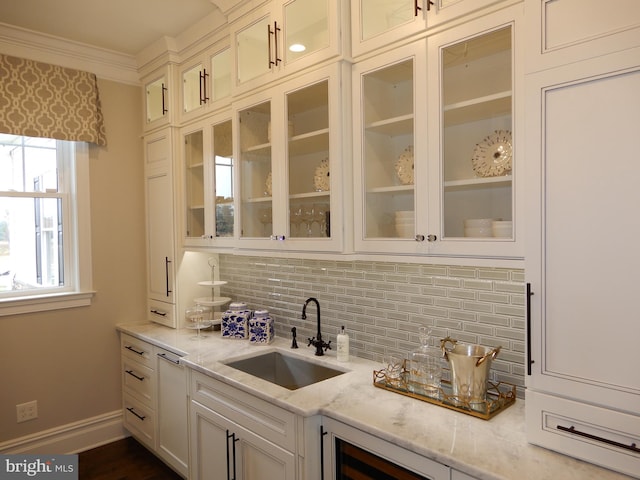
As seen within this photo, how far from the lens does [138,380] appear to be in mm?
3070

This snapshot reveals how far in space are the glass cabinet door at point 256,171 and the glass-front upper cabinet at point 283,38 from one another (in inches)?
6.7

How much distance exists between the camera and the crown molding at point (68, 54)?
2811 millimetres

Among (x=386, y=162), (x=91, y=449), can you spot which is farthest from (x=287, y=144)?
(x=91, y=449)

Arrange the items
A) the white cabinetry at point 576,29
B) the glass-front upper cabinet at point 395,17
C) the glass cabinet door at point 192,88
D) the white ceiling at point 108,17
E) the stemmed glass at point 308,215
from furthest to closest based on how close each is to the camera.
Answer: the glass cabinet door at point 192,88, the white ceiling at point 108,17, the stemmed glass at point 308,215, the glass-front upper cabinet at point 395,17, the white cabinetry at point 576,29

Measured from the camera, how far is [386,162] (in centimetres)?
186

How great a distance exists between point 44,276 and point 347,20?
2694 millimetres

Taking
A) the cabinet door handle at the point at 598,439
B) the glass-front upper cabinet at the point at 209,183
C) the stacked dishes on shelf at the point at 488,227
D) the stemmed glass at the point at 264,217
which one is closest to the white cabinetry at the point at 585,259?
the cabinet door handle at the point at 598,439

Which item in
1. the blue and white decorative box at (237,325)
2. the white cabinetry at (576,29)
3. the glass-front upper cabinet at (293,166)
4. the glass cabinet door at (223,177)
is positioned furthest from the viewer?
the blue and white decorative box at (237,325)

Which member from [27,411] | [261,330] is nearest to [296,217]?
[261,330]

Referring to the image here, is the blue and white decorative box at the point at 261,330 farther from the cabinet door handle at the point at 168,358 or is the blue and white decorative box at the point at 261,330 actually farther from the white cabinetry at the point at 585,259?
the white cabinetry at the point at 585,259

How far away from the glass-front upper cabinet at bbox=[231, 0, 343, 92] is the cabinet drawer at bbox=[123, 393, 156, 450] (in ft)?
7.31

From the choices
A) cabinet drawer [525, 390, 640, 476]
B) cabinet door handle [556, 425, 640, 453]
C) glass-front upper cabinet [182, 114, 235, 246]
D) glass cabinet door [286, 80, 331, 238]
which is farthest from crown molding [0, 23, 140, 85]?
cabinet door handle [556, 425, 640, 453]

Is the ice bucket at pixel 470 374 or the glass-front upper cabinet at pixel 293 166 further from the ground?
the glass-front upper cabinet at pixel 293 166

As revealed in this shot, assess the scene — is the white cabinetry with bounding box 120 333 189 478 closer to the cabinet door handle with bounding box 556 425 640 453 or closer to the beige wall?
the beige wall
